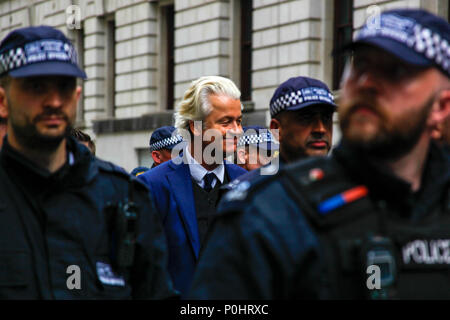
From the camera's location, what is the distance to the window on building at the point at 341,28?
18.2m

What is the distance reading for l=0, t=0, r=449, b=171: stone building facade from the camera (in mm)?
18625

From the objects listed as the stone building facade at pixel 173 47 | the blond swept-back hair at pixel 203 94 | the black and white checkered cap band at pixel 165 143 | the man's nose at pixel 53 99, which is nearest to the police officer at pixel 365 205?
the man's nose at pixel 53 99

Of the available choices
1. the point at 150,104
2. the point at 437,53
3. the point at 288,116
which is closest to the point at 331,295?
the point at 437,53

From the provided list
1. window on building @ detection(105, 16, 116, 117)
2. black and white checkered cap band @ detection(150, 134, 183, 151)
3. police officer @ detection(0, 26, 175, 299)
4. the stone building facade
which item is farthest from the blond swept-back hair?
window on building @ detection(105, 16, 116, 117)

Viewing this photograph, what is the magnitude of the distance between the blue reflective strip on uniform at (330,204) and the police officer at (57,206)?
134 cm

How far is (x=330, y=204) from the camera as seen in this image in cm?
258

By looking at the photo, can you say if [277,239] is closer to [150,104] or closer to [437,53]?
[437,53]

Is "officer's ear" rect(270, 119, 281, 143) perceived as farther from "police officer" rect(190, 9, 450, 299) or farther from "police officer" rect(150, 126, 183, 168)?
"police officer" rect(150, 126, 183, 168)

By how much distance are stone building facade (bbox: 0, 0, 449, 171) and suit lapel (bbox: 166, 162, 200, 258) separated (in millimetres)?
10502

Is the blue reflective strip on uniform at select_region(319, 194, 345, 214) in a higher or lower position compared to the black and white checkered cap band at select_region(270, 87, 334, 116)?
lower

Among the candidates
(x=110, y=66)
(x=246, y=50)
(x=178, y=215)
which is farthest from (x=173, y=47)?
(x=178, y=215)

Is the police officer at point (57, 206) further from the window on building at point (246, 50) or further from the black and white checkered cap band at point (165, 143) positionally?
the window on building at point (246, 50)

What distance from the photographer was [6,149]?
3713 millimetres
